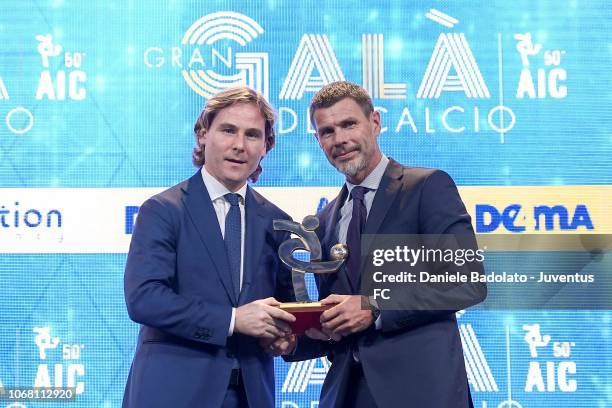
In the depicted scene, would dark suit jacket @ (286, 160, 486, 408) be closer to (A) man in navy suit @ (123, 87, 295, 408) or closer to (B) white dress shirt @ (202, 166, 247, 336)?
(A) man in navy suit @ (123, 87, 295, 408)

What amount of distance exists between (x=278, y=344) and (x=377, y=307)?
0.35m

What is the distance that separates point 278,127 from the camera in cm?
393

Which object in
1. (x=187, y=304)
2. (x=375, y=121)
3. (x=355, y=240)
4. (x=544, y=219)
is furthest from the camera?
(x=544, y=219)

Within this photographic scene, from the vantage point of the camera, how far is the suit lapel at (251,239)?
2.67 meters

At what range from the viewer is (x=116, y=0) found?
4008 mm

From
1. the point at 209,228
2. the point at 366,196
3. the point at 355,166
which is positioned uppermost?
the point at 355,166

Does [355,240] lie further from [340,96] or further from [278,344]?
[340,96]

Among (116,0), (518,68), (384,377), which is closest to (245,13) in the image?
(116,0)

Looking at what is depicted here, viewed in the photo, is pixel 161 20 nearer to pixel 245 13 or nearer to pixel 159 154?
pixel 245 13

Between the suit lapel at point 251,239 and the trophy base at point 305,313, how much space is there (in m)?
0.20

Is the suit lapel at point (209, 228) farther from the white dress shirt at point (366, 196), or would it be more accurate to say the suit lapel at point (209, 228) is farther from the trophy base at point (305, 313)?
the white dress shirt at point (366, 196)

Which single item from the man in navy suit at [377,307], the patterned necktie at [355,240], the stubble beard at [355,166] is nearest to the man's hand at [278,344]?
the man in navy suit at [377,307]

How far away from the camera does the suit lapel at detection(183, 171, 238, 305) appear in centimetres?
261

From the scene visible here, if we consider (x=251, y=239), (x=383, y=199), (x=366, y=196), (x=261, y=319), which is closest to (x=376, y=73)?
(x=366, y=196)
